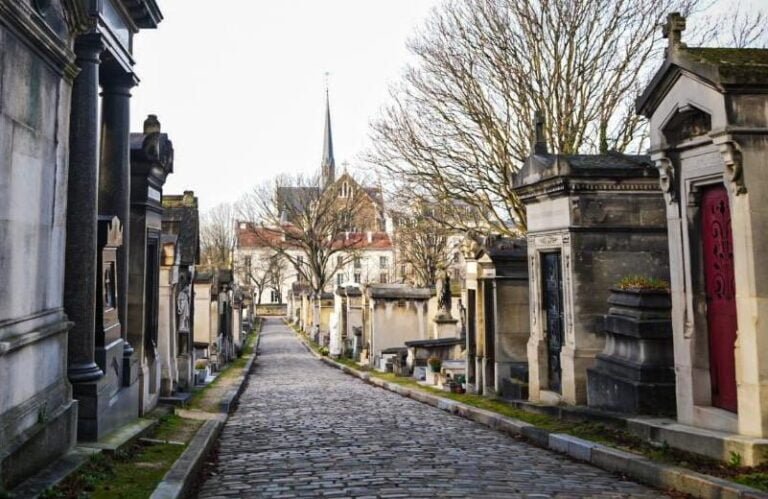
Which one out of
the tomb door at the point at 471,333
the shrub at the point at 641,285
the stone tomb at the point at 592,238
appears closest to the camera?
the shrub at the point at 641,285

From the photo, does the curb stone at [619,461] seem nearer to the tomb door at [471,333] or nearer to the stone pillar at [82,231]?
the tomb door at [471,333]

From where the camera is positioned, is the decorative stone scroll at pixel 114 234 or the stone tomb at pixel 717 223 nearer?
the stone tomb at pixel 717 223

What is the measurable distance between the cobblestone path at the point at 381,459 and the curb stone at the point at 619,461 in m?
0.16

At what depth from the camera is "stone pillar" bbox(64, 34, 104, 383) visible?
22.5 feet

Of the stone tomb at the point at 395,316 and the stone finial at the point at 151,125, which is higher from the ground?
the stone finial at the point at 151,125

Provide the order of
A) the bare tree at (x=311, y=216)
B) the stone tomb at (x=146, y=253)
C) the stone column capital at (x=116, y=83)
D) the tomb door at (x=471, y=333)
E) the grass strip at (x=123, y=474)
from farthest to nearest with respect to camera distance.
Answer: the bare tree at (x=311, y=216) → the tomb door at (x=471, y=333) → the stone tomb at (x=146, y=253) → the stone column capital at (x=116, y=83) → the grass strip at (x=123, y=474)

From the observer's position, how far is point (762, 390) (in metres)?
5.48

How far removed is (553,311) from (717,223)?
429 cm

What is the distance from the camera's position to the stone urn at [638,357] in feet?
24.4

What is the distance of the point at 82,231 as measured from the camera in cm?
698

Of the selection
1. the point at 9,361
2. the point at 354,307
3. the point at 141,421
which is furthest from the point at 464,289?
the point at 354,307

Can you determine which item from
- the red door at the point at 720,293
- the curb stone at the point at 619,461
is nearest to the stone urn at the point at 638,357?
the curb stone at the point at 619,461

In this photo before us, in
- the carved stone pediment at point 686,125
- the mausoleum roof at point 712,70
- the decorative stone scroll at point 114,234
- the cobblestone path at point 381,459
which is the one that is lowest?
the cobblestone path at point 381,459

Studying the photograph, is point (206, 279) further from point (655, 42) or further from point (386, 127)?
point (655, 42)
